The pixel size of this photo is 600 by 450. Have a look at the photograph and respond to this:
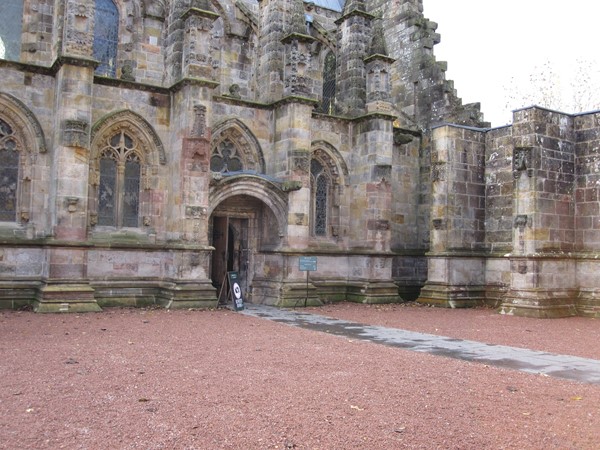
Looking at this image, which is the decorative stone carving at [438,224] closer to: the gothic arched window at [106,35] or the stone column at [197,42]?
the stone column at [197,42]

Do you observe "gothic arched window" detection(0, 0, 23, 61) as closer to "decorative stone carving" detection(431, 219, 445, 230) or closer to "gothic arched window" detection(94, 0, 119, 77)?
"gothic arched window" detection(94, 0, 119, 77)

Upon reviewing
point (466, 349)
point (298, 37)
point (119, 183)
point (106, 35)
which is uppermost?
point (106, 35)

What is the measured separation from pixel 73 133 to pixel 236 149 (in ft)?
17.1

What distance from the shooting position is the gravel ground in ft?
18.2

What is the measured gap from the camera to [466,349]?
10.9m

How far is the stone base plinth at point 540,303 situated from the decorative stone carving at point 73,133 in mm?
11951

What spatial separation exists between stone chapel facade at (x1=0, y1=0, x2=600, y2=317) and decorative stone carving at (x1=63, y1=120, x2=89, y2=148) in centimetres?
5

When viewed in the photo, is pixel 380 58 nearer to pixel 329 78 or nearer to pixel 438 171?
pixel 438 171

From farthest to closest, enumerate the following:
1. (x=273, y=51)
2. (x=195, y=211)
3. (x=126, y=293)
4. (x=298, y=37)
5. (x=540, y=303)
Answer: (x=273, y=51), (x=298, y=37), (x=126, y=293), (x=195, y=211), (x=540, y=303)

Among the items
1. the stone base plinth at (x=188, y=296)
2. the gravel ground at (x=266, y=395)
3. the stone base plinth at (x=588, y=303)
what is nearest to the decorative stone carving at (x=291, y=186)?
the stone base plinth at (x=188, y=296)

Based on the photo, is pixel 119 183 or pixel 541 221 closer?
pixel 541 221

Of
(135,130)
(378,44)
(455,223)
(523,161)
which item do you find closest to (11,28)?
(135,130)

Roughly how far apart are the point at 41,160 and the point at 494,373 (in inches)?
489

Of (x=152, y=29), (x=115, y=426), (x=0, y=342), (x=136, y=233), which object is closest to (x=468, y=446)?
(x=115, y=426)
